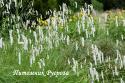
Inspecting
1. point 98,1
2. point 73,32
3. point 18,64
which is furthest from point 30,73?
point 98,1

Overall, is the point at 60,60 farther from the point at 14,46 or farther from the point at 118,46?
the point at 118,46

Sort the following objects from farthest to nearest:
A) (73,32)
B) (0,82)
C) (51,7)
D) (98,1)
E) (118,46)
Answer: (98,1), (51,7), (73,32), (118,46), (0,82)

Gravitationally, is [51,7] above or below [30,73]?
above

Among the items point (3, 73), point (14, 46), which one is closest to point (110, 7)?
point (14, 46)

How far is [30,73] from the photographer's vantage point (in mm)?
6062

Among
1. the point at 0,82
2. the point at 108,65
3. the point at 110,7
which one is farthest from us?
the point at 110,7

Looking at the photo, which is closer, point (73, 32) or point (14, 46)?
point (14, 46)

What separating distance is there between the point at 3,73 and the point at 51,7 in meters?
6.00

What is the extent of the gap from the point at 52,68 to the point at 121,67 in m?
1.02

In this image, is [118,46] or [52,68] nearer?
[52,68]

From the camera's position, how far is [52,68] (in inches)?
249

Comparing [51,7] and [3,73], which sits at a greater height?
[51,7]

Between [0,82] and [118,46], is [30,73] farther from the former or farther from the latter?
[118,46]

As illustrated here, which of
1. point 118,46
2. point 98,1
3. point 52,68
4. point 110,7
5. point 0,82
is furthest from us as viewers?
point 110,7
